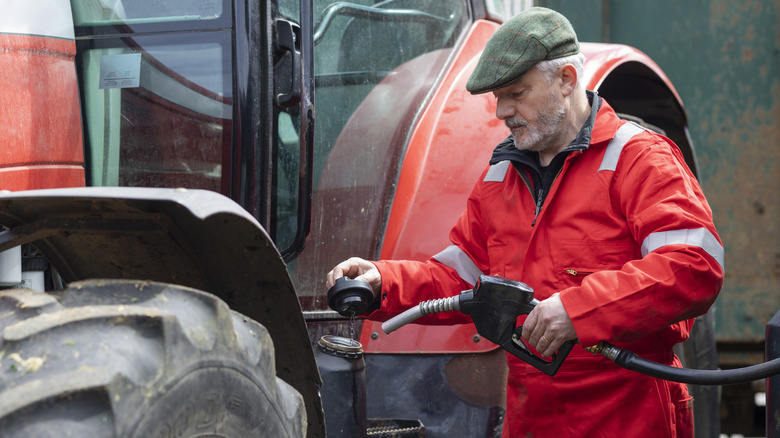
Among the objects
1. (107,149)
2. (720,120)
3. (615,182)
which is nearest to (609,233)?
(615,182)

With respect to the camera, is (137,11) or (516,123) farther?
(516,123)

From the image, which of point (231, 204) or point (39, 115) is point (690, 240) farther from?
point (39, 115)

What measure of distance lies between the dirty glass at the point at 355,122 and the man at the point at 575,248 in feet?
0.62

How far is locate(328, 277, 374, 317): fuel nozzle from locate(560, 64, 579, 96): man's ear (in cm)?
62

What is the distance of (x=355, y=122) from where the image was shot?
2.36m

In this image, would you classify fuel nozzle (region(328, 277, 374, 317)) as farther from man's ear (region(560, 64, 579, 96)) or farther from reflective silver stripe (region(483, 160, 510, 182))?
man's ear (region(560, 64, 579, 96))

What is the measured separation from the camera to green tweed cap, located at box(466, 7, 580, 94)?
2.01 meters

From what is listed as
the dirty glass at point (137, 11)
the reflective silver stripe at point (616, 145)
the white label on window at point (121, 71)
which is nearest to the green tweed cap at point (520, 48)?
the reflective silver stripe at point (616, 145)

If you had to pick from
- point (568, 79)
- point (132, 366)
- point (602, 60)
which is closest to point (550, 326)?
point (568, 79)

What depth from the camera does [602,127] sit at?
2039 mm

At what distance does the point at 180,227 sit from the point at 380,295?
0.68m

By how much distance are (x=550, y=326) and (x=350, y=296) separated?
1.48ft

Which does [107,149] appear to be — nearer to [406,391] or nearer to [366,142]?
[366,142]

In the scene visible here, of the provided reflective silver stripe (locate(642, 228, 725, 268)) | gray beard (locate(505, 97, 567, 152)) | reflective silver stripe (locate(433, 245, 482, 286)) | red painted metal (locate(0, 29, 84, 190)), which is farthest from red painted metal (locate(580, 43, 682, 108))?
red painted metal (locate(0, 29, 84, 190))
